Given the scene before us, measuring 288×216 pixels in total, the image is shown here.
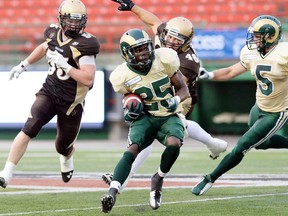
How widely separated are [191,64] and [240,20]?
28.8 ft

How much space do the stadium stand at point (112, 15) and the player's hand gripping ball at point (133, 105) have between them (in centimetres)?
947

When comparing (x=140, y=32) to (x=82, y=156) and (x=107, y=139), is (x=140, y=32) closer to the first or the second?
(x=82, y=156)

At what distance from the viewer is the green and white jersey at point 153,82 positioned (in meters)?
5.54

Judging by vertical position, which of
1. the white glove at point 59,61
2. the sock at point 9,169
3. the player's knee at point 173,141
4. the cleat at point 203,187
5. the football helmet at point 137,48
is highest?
the football helmet at point 137,48

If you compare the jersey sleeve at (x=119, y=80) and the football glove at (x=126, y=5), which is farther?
the football glove at (x=126, y=5)

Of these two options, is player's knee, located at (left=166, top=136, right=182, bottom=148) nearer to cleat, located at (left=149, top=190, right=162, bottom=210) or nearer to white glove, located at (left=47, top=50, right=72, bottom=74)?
cleat, located at (left=149, top=190, right=162, bottom=210)

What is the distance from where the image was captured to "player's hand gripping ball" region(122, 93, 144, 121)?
543 cm

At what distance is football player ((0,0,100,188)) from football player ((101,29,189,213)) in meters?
0.65

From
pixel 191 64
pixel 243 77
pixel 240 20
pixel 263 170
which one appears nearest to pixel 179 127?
pixel 191 64

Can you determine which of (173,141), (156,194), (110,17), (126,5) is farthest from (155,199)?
(110,17)

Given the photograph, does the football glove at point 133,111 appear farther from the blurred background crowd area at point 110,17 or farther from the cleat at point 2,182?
the blurred background crowd area at point 110,17

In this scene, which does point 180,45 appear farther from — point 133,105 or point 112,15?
point 112,15

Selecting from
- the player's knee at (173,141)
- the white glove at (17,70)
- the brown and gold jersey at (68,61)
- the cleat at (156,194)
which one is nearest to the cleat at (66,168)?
the brown and gold jersey at (68,61)

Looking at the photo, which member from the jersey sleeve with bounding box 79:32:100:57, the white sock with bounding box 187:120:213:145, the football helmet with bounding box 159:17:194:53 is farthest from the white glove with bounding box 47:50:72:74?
the white sock with bounding box 187:120:213:145
